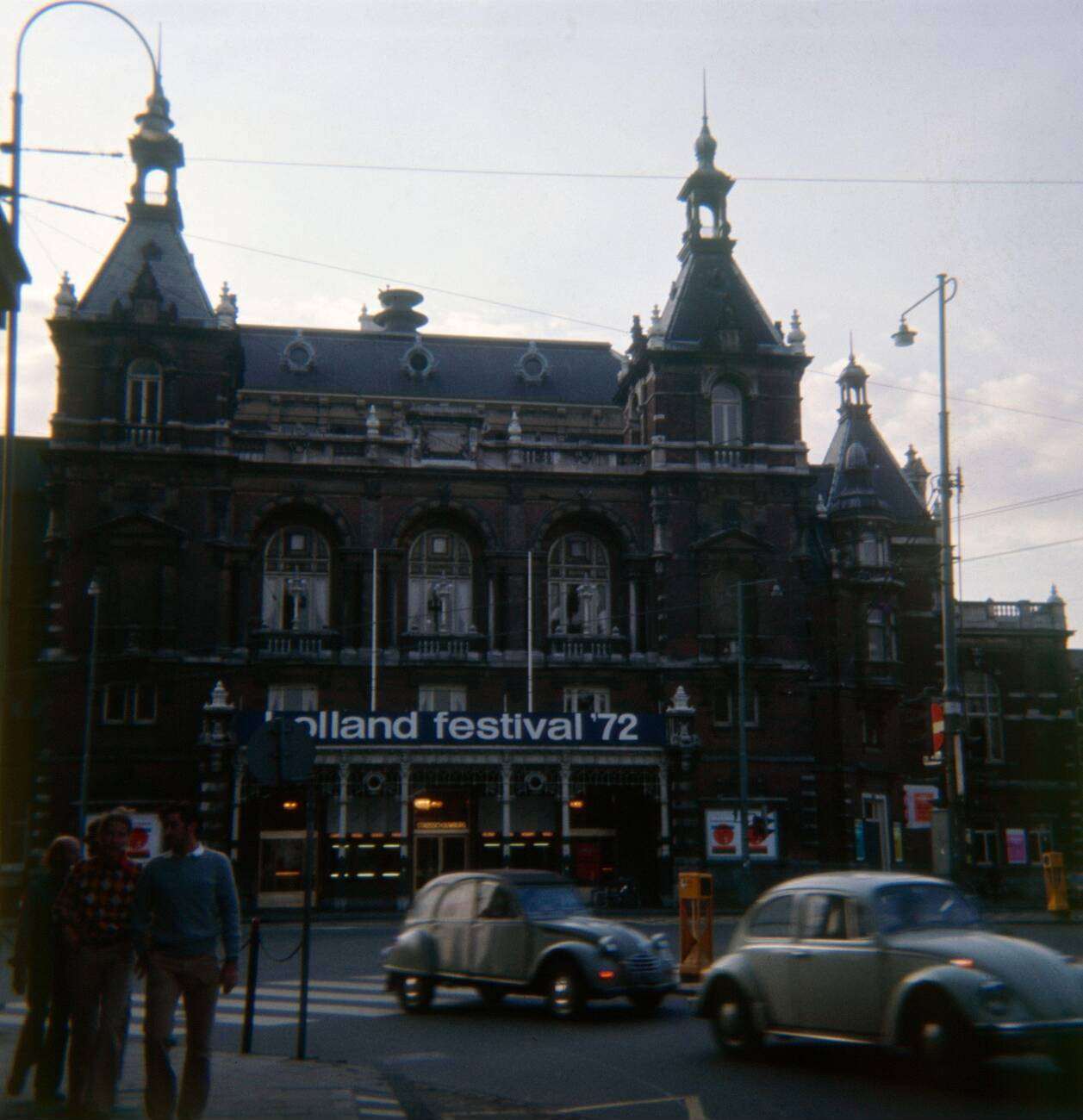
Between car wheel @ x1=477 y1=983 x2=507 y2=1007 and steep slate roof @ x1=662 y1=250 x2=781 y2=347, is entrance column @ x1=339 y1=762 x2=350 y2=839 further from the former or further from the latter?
car wheel @ x1=477 y1=983 x2=507 y2=1007

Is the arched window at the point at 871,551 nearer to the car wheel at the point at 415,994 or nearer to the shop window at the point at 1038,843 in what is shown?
the shop window at the point at 1038,843

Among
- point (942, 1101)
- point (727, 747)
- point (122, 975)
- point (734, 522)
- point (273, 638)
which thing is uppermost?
point (734, 522)

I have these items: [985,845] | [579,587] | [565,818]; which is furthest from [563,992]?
[985,845]

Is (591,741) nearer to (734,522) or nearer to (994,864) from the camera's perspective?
(734,522)

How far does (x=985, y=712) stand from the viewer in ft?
180

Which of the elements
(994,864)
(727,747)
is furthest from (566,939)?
(994,864)

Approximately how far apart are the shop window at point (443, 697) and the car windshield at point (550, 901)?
27.6 metres

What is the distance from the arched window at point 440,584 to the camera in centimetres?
4550

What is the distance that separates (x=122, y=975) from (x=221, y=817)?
32.6m

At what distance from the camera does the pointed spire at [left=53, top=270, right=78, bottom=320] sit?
1735 inches

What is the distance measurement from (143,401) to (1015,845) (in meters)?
34.9

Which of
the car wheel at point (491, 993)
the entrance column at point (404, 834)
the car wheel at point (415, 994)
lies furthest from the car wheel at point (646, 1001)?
the entrance column at point (404, 834)

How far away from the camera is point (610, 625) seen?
46125 millimetres

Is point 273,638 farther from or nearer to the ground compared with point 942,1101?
farther from the ground
